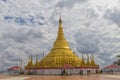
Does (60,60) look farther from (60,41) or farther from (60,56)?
(60,41)

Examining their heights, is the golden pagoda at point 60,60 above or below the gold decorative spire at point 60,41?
below

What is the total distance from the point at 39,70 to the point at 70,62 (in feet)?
30.1

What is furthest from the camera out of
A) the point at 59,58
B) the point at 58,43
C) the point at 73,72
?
the point at 58,43

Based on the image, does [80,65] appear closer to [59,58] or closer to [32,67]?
[59,58]

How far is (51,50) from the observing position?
71.8 meters

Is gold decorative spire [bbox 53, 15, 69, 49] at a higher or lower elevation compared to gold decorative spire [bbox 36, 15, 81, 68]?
higher

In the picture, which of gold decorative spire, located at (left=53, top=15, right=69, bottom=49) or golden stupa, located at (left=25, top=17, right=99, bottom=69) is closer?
golden stupa, located at (left=25, top=17, right=99, bottom=69)

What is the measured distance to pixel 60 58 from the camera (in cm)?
6569

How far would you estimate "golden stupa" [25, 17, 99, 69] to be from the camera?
63594mm

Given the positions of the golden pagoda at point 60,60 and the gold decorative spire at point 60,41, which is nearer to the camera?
the golden pagoda at point 60,60

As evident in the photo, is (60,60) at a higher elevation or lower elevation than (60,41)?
lower

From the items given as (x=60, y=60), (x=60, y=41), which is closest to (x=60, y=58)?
(x=60, y=60)

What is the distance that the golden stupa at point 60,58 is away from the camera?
63594 millimetres

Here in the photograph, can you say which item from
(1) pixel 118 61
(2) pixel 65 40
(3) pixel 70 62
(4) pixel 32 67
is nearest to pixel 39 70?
(4) pixel 32 67
